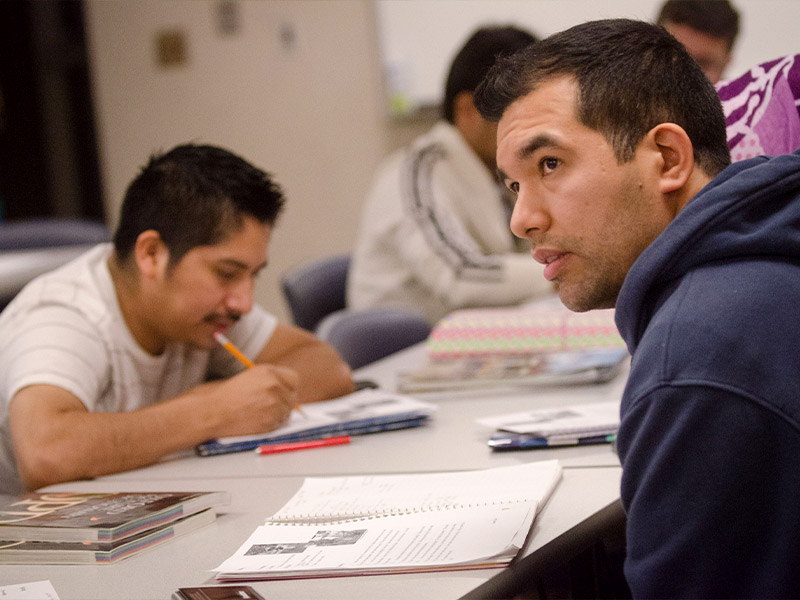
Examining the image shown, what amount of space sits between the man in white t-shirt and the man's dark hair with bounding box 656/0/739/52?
1.79 metres

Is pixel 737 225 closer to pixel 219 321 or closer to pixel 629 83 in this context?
pixel 629 83

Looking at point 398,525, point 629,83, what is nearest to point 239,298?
point 398,525

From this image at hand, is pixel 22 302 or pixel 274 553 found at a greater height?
pixel 22 302

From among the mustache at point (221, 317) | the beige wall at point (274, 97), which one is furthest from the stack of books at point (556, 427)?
the beige wall at point (274, 97)

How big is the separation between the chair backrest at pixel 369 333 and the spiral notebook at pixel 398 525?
3.85 ft

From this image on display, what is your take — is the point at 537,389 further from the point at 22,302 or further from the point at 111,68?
the point at 111,68

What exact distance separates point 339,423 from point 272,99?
364cm

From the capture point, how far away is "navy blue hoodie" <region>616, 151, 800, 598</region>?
73cm

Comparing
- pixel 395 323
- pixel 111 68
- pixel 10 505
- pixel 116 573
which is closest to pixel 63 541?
pixel 116 573

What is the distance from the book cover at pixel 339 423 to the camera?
1.49 metres

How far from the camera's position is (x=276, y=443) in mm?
1492

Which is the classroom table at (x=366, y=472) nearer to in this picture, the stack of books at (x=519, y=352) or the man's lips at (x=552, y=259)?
the stack of books at (x=519, y=352)

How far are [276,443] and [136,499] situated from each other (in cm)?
38

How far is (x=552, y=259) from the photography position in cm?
104
